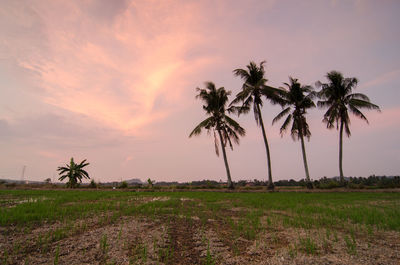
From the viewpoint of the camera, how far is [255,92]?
2305 cm

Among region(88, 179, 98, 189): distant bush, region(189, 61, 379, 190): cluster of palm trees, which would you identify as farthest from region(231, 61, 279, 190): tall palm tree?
region(88, 179, 98, 189): distant bush

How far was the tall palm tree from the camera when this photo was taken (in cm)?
2239

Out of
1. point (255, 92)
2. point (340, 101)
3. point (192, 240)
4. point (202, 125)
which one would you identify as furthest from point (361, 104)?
point (192, 240)

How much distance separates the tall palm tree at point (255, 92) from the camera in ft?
73.5

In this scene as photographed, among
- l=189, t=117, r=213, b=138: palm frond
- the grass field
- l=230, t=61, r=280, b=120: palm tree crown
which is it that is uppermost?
l=230, t=61, r=280, b=120: palm tree crown

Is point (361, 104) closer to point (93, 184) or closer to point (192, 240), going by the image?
point (192, 240)

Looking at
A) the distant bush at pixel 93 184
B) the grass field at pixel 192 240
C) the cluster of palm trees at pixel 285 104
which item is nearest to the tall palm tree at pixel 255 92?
the cluster of palm trees at pixel 285 104

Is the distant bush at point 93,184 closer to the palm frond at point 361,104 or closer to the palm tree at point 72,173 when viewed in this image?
the palm tree at point 72,173

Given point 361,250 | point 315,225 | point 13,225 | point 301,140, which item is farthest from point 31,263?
point 301,140

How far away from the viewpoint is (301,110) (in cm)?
2483

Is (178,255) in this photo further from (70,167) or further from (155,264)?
(70,167)

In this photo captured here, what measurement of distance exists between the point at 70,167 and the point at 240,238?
35.3 meters

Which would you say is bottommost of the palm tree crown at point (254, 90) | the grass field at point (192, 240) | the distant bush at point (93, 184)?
the grass field at point (192, 240)

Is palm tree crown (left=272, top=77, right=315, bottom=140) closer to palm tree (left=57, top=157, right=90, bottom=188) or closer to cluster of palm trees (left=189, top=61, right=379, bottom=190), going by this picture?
cluster of palm trees (left=189, top=61, right=379, bottom=190)
